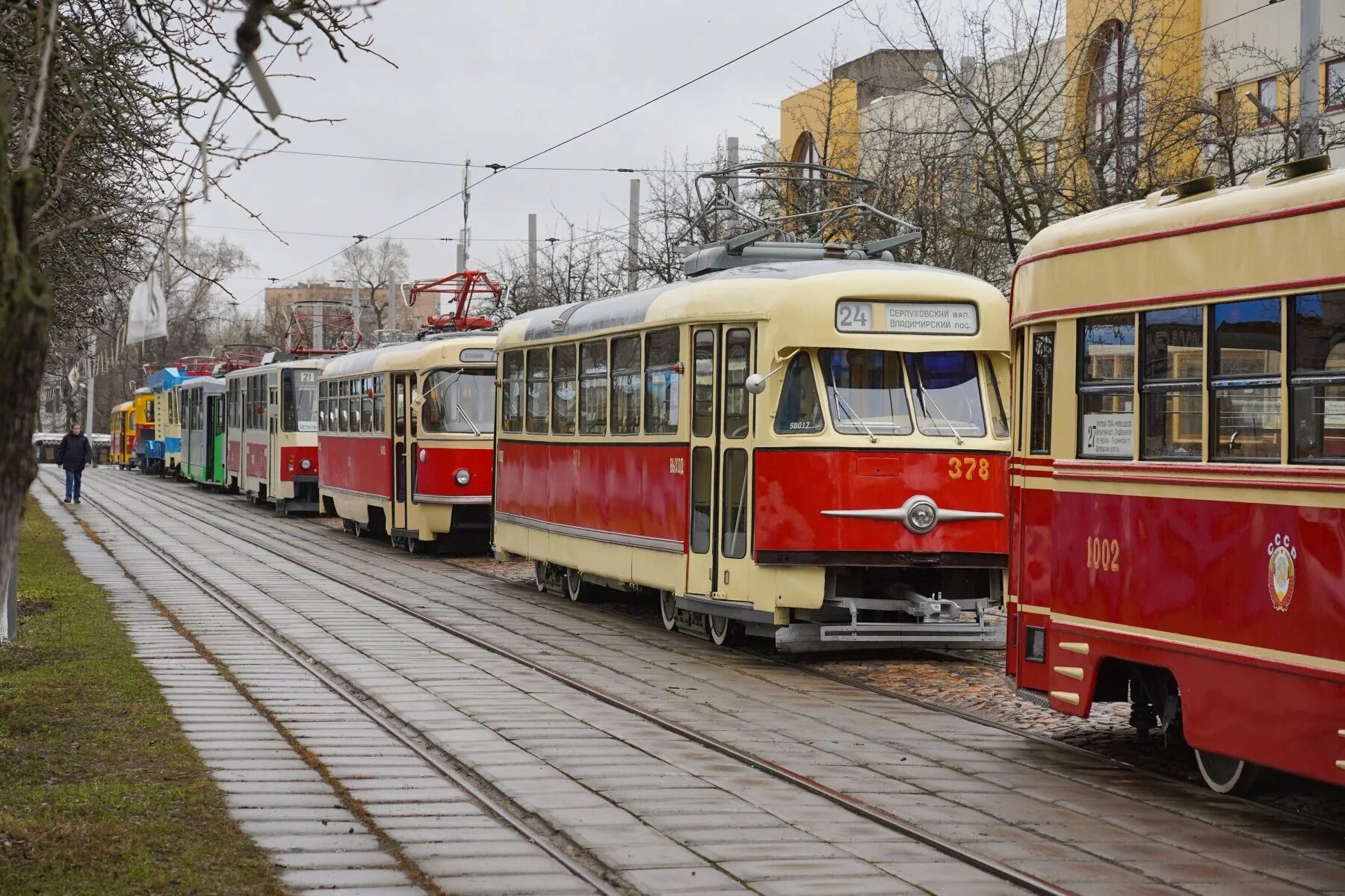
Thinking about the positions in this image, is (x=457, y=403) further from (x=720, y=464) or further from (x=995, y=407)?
(x=995, y=407)

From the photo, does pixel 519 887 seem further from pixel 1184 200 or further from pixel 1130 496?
pixel 1184 200

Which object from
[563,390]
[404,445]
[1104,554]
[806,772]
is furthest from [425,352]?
[1104,554]

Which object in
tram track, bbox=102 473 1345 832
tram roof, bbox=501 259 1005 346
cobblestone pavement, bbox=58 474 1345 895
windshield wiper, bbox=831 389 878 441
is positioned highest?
tram roof, bbox=501 259 1005 346

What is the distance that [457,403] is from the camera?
25766mm

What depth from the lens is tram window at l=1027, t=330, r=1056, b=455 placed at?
10484 millimetres

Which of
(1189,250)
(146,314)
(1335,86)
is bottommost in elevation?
(1189,250)

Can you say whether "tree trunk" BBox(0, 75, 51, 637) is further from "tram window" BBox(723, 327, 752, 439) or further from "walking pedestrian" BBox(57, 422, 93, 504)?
"walking pedestrian" BBox(57, 422, 93, 504)

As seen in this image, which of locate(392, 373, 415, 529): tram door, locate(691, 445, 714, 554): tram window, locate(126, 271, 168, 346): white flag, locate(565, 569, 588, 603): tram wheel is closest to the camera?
locate(691, 445, 714, 554): tram window

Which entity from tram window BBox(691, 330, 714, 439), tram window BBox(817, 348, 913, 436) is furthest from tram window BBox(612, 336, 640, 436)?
tram window BBox(817, 348, 913, 436)

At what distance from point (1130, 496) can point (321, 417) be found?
80.2 ft

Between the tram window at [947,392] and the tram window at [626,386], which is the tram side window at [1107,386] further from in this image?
the tram window at [626,386]

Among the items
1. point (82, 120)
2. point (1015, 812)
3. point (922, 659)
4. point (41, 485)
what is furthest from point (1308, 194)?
point (41, 485)

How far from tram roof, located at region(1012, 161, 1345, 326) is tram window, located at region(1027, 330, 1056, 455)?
0.16 meters

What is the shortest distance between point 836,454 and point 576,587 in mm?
6032
